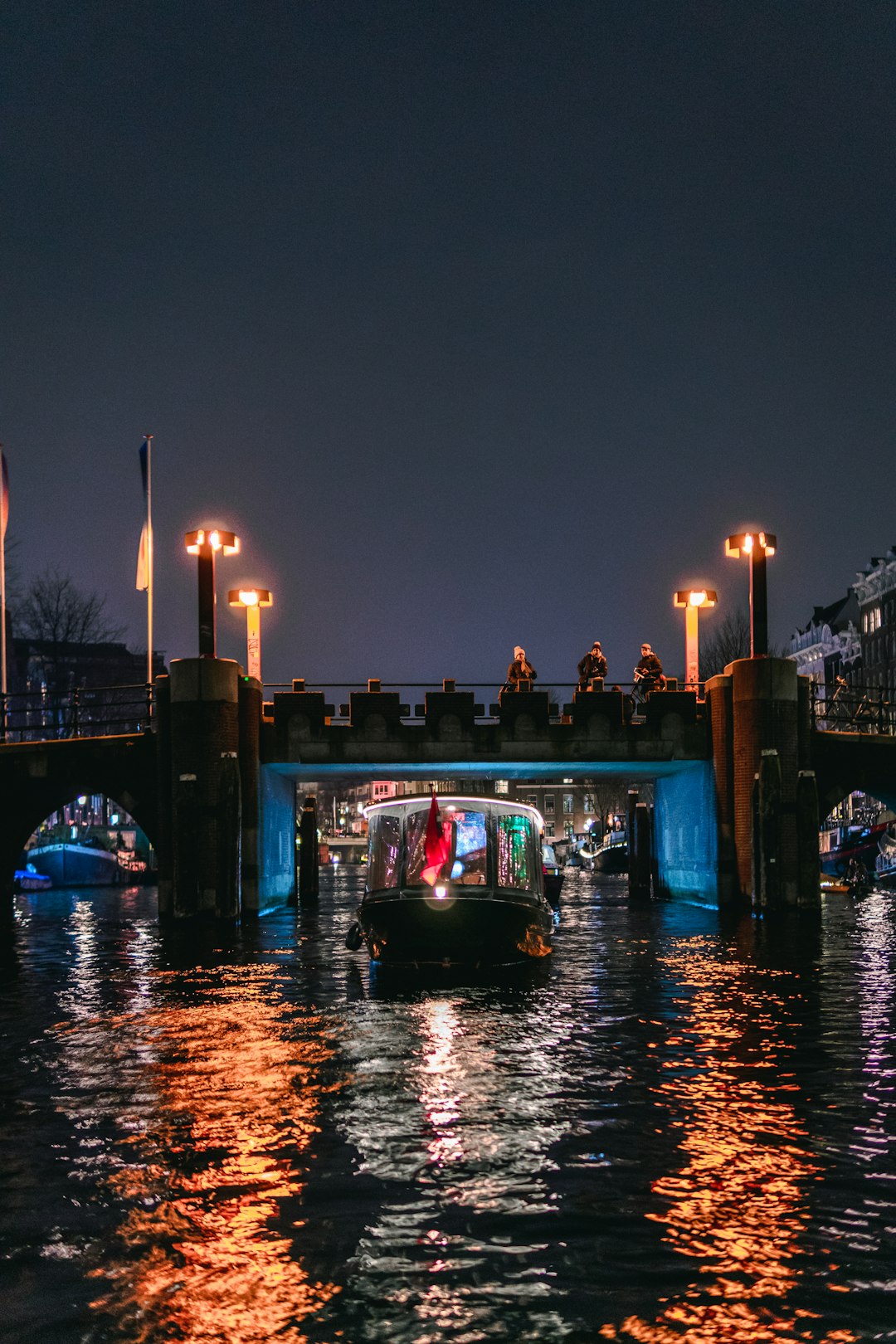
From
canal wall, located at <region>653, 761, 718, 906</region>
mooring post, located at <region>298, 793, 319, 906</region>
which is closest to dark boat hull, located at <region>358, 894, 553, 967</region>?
canal wall, located at <region>653, 761, 718, 906</region>

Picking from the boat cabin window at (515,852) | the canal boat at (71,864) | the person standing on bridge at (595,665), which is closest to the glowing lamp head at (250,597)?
the person standing on bridge at (595,665)

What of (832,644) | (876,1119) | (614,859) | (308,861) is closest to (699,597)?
(308,861)

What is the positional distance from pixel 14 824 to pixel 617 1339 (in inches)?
1308

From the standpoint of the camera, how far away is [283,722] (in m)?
34.8

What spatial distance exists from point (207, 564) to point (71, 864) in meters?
37.0

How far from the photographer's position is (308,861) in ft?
145

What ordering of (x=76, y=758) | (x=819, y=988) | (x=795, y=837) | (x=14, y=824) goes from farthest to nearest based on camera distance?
(x=14, y=824)
(x=76, y=758)
(x=795, y=837)
(x=819, y=988)

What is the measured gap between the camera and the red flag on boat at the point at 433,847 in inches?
795

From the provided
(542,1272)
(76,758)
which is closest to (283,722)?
(76,758)

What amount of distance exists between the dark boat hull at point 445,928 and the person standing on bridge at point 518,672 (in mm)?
15861

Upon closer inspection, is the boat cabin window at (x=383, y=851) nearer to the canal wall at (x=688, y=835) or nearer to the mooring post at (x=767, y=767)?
the mooring post at (x=767, y=767)

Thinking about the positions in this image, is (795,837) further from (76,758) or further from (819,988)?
Result: (76,758)

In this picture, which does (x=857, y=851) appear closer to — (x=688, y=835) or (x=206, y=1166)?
(x=688, y=835)

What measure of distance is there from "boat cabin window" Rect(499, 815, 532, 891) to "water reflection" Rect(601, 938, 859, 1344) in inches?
209
